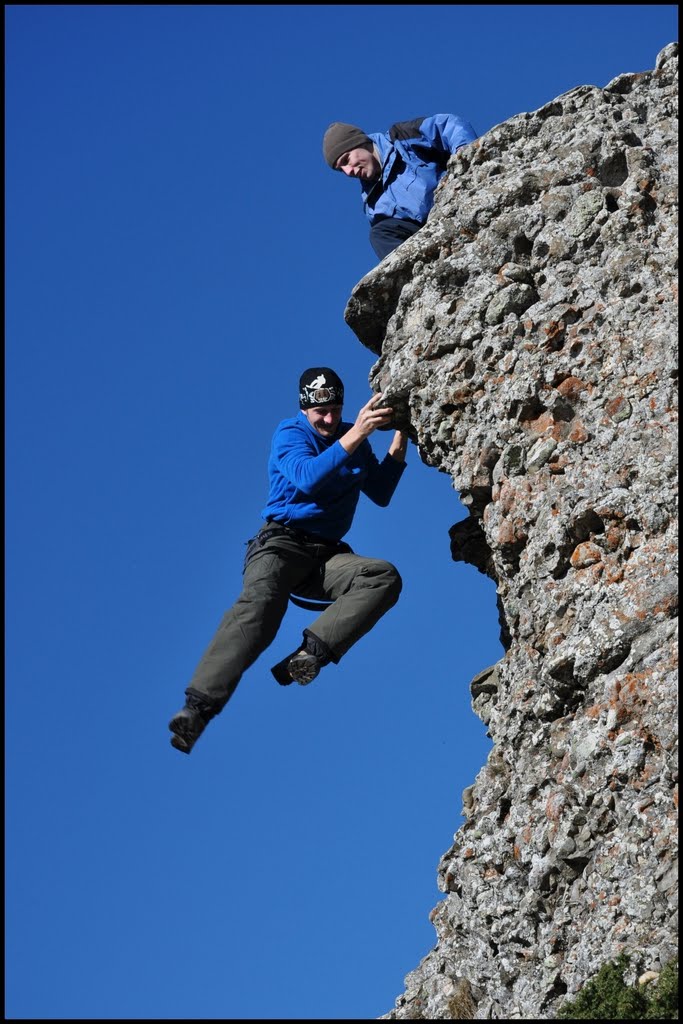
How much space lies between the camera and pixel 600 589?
9914 millimetres

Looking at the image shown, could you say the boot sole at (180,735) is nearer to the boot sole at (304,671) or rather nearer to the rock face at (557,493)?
the boot sole at (304,671)

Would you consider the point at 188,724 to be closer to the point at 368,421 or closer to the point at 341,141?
the point at 368,421

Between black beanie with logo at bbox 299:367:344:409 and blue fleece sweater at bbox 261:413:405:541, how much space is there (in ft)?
0.86

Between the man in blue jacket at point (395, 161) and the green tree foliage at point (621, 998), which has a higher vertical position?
the man in blue jacket at point (395, 161)

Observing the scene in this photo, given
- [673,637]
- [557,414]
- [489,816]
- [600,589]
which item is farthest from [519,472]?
[489,816]

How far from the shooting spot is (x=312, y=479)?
12.0 m

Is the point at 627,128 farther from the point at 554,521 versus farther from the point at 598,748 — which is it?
the point at 598,748

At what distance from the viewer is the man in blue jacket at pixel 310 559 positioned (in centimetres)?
1159

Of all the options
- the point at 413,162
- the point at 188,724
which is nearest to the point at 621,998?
the point at 188,724

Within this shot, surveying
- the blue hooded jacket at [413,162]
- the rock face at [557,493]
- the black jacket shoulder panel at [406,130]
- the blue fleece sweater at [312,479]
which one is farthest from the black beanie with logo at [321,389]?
the black jacket shoulder panel at [406,130]

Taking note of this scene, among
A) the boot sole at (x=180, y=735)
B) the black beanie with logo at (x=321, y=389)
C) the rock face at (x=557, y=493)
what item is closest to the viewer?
the rock face at (x=557, y=493)

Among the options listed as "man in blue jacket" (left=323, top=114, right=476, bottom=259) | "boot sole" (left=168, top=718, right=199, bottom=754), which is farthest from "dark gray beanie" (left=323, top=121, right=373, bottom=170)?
Result: "boot sole" (left=168, top=718, right=199, bottom=754)

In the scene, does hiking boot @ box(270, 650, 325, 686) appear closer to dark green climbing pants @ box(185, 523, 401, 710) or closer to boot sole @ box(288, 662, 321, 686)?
boot sole @ box(288, 662, 321, 686)

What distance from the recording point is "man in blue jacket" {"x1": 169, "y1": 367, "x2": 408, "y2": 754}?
1159 centimetres
